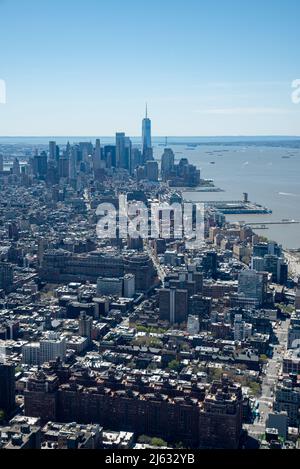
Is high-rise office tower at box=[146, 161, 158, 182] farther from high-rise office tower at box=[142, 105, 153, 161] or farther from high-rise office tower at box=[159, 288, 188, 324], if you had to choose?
high-rise office tower at box=[159, 288, 188, 324]

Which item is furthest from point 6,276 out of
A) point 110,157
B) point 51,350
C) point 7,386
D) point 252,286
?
point 110,157

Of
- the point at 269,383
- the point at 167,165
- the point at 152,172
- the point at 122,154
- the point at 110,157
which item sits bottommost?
the point at 269,383

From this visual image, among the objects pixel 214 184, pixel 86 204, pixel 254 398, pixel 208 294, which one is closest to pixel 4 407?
pixel 254 398

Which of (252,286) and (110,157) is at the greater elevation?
(110,157)

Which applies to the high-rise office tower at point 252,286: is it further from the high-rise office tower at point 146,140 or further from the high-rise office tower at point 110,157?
the high-rise office tower at point 146,140

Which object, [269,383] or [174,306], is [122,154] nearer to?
[174,306]

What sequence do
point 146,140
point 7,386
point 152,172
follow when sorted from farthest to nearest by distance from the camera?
point 146,140 → point 152,172 → point 7,386

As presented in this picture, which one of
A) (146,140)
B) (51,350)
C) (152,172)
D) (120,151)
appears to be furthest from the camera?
(146,140)

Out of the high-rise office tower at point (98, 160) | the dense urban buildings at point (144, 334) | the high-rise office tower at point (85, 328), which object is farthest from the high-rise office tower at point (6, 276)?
the high-rise office tower at point (98, 160)

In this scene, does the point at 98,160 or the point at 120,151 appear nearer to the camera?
the point at 98,160
